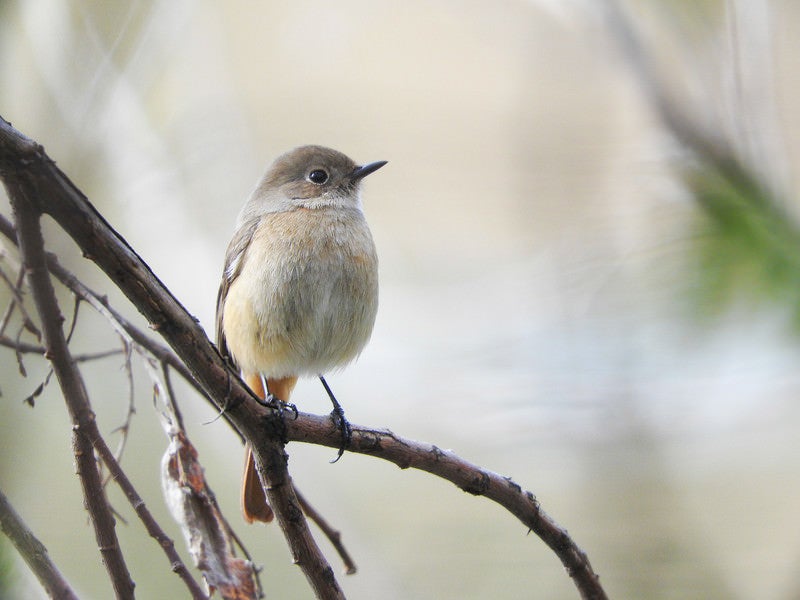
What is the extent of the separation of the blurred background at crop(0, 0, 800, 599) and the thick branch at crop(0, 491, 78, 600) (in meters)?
0.23

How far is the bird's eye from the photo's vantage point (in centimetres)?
400

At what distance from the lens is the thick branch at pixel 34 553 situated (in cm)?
160

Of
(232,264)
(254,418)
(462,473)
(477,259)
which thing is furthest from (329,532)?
(477,259)

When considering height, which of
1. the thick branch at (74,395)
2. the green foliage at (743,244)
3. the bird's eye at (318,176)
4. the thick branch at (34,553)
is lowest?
the thick branch at (34,553)

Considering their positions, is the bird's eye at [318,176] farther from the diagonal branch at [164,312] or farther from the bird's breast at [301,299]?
the diagonal branch at [164,312]

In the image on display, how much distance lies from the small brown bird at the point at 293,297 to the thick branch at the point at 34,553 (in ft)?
5.10

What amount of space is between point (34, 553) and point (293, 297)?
1762mm

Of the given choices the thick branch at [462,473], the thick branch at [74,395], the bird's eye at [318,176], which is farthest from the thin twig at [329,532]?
the bird's eye at [318,176]

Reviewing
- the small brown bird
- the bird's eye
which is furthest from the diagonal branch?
the bird's eye

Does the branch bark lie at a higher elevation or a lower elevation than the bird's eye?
lower

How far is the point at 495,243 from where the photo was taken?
576 cm

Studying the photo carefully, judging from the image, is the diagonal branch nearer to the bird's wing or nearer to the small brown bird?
the small brown bird

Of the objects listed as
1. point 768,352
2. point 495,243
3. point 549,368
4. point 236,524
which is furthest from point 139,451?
point 768,352

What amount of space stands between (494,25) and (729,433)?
10.6 feet
